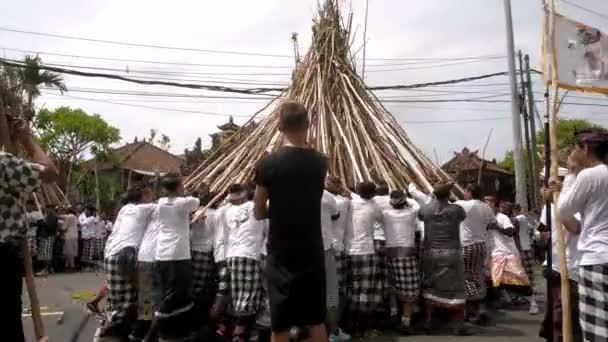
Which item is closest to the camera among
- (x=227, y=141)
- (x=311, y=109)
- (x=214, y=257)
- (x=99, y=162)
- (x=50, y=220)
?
(x=214, y=257)

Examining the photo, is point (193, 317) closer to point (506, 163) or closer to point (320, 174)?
point (320, 174)

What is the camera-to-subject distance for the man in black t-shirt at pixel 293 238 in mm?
3461

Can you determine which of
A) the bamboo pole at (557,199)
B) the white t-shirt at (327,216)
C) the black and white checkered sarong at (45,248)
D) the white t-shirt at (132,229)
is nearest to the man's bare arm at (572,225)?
the bamboo pole at (557,199)

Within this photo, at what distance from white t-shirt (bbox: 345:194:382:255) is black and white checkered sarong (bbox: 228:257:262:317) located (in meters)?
1.11

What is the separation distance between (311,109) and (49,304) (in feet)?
15.9

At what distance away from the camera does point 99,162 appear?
35062 mm

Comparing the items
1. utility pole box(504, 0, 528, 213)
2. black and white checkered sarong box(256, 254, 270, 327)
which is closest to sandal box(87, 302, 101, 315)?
black and white checkered sarong box(256, 254, 270, 327)

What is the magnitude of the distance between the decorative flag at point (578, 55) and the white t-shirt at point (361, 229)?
2.65m

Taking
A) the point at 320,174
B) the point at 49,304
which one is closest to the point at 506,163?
the point at 49,304

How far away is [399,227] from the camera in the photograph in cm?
678

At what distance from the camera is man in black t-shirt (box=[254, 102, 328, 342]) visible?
3.46 metres

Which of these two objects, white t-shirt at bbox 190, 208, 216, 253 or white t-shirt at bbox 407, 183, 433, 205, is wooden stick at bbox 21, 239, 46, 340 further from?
white t-shirt at bbox 407, 183, 433, 205

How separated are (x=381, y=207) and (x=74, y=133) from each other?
29796 millimetres

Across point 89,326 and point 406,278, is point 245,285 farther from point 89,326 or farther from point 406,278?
point 89,326
